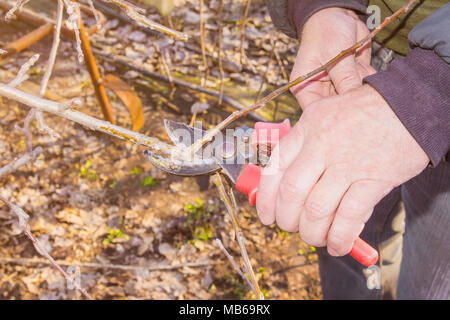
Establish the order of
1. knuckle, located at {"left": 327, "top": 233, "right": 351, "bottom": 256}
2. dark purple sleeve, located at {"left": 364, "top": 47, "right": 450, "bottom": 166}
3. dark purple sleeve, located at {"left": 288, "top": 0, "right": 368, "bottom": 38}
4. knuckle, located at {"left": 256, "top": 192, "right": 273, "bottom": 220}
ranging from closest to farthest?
1. dark purple sleeve, located at {"left": 364, "top": 47, "right": 450, "bottom": 166}
2. knuckle, located at {"left": 327, "top": 233, "right": 351, "bottom": 256}
3. knuckle, located at {"left": 256, "top": 192, "right": 273, "bottom": 220}
4. dark purple sleeve, located at {"left": 288, "top": 0, "right": 368, "bottom": 38}

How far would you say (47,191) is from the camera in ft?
11.3

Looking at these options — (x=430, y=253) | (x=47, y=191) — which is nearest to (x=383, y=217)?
(x=430, y=253)

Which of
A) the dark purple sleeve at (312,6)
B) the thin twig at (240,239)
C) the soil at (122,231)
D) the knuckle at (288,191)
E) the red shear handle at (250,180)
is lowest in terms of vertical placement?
the soil at (122,231)

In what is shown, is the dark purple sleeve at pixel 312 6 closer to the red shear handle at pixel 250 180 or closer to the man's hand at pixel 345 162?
the man's hand at pixel 345 162

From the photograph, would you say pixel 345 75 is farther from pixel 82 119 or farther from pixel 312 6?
pixel 82 119

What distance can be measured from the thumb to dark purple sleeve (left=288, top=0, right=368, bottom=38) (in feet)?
1.23

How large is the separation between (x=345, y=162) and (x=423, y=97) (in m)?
0.40

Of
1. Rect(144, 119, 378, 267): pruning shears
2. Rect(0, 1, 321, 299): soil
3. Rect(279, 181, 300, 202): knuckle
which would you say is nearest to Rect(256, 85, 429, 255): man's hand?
Rect(279, 181, 300, 202): knuckle

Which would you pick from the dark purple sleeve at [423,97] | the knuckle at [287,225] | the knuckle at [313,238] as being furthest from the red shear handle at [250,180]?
the dark purple sleeve at [423,97]

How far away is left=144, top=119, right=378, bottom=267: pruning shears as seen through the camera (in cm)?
A: 152

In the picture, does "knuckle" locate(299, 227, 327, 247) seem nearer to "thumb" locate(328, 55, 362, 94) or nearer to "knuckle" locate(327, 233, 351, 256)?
"knuckle" locate(327, 233, 351, 256)

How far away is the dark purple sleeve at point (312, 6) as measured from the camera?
175 centimetres

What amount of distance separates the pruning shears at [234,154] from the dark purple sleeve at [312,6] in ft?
2.37
